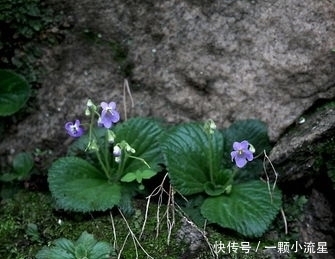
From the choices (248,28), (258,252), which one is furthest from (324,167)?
(248,28)

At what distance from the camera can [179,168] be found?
2885mm

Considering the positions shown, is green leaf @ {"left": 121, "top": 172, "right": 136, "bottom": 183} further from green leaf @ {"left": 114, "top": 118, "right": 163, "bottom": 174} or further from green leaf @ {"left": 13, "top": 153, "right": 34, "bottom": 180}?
green leaf @ {"left": 13, "top": 153, "right": 34, "bottom": 180}

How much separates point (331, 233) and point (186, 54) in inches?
45.9

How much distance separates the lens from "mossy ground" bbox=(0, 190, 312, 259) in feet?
8.85

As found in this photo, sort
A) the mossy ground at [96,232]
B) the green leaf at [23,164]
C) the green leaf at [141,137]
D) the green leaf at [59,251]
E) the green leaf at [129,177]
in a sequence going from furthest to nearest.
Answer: the green leaf at [23,164], the green leaf at [141,137], the green leaf at [129,177], the mossy ground at [96,232], the green leaf at [59,251]

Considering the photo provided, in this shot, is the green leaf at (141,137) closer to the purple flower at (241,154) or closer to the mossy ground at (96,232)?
the mossy ground at (96,232)

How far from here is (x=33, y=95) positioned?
128 inches

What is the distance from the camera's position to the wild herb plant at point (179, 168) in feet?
9.05

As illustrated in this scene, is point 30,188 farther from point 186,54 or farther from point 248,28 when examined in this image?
point 248,28

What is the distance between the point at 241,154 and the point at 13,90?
4.07 ft

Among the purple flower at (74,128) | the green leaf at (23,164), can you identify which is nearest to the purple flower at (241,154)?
the purple flower at (74,128)

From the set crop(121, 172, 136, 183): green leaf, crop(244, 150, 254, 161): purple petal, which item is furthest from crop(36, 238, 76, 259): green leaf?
crop(244, 150, 254, 161): purple petal

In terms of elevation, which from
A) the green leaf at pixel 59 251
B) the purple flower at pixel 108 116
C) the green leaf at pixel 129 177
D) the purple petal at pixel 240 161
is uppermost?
the purple flower at pixel 108 116

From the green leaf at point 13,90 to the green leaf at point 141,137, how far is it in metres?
0.52
